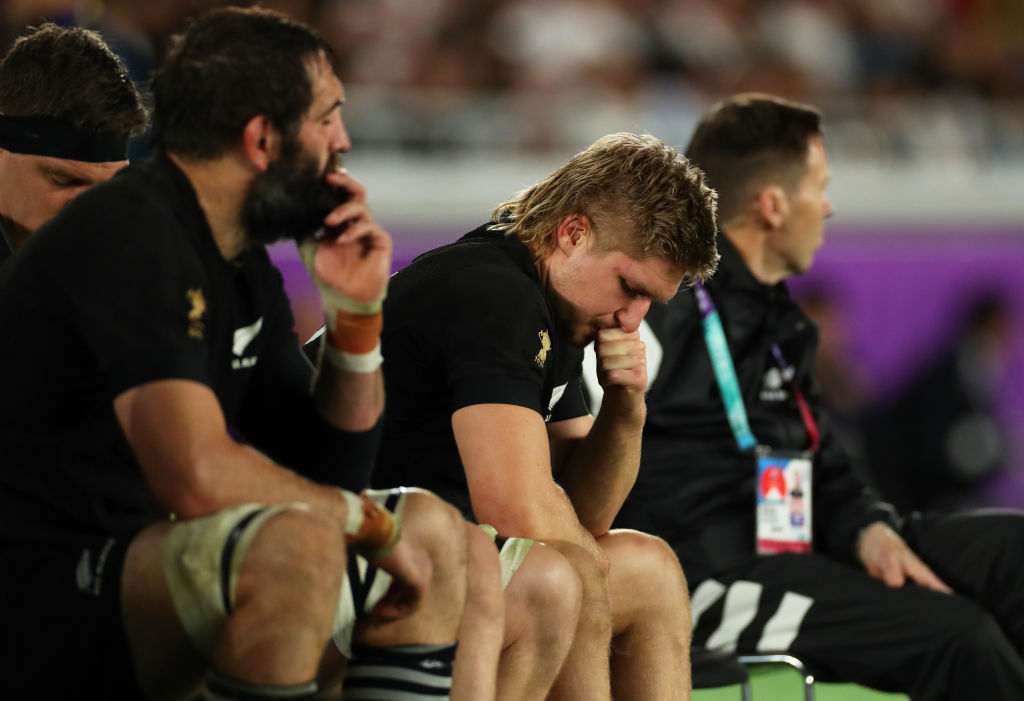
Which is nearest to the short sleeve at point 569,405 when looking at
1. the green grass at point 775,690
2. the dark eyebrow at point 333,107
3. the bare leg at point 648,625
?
the bare leg at point 648,625

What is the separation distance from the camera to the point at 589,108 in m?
9.70

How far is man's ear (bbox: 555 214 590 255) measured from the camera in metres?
3.19

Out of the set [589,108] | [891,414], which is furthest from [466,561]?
[589,108]

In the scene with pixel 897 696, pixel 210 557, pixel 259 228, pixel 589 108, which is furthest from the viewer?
pixel 589 108

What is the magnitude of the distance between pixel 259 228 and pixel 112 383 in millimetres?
398

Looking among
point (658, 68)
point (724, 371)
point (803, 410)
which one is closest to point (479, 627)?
point (724, 371)

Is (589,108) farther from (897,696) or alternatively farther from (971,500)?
(897,696)

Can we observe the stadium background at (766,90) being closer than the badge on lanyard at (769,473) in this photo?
No

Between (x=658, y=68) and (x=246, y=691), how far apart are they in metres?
8.80

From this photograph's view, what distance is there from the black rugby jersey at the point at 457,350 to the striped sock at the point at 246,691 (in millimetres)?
901

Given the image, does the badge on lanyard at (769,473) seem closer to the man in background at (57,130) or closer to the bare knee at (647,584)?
the bare knee at (647,584)

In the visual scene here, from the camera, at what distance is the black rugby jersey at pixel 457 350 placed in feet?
9.57

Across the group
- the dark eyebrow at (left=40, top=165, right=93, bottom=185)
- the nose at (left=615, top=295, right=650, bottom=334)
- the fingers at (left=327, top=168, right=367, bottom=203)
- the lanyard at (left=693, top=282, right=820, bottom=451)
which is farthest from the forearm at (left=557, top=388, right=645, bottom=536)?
the dark eyebrow at (left=40, top=165, right=93, bottom=185)

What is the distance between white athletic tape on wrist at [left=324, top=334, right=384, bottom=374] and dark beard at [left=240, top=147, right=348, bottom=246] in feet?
0.77
